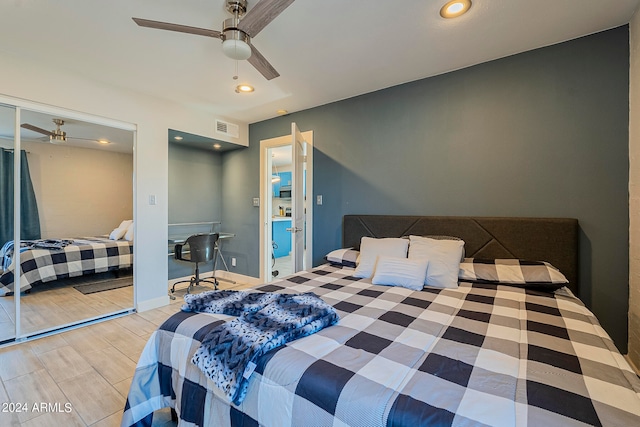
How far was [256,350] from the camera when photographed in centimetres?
104

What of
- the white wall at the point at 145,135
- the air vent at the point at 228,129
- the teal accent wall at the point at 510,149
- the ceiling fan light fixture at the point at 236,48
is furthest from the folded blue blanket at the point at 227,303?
the air vent at the point at 228,129

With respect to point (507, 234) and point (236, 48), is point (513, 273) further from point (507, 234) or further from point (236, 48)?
point (236, 48)

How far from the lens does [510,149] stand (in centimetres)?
241

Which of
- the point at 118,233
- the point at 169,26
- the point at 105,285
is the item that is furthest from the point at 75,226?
the point at 169,26

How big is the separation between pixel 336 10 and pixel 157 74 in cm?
192

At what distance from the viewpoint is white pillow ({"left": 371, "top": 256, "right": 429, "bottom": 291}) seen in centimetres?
201

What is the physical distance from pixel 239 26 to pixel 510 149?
2378mm

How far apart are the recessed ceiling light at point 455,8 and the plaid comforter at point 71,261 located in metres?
3.70

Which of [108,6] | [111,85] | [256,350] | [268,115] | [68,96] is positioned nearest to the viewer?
[256,350]

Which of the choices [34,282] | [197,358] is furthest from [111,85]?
[197,358]

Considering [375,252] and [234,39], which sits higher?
[234,39]

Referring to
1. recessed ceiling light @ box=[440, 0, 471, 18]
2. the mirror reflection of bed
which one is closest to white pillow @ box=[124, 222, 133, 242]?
the mirror reflection of bed

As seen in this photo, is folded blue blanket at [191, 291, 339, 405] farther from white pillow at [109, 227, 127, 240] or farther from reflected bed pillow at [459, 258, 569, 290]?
white pillow at [109, 227, 127, 240]

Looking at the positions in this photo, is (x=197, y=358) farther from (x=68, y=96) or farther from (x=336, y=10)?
(x=68, y=96)
